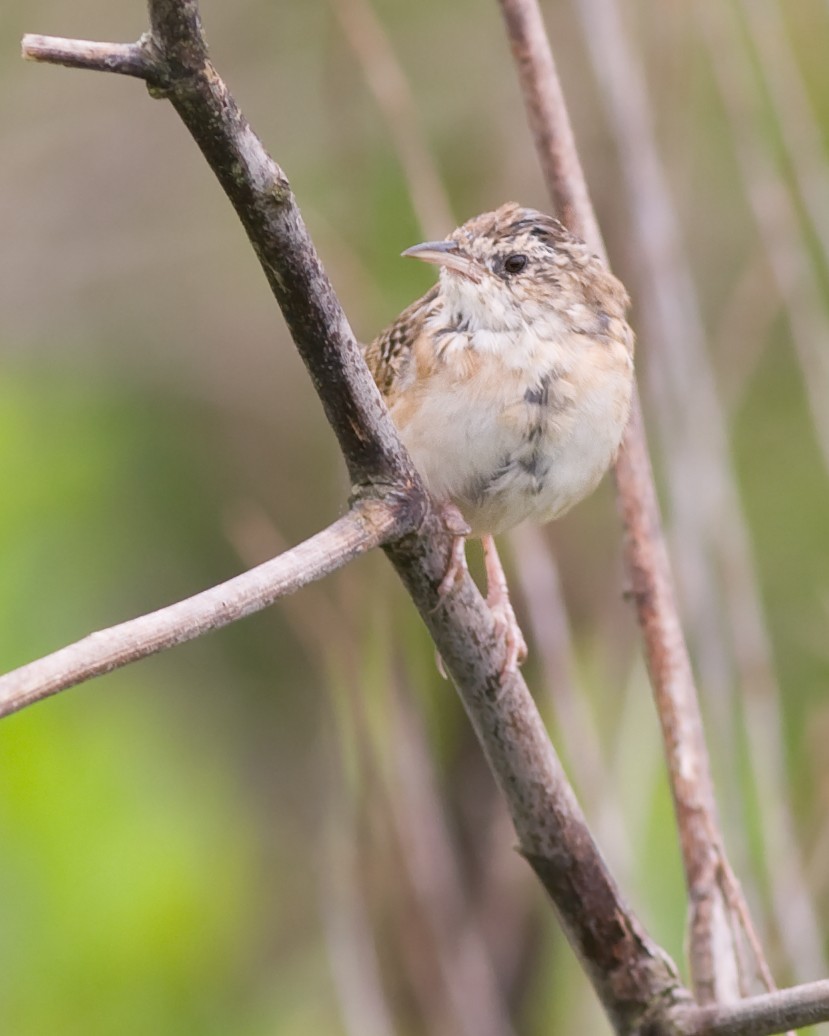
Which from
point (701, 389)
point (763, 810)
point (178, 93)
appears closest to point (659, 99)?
point (701, 389)

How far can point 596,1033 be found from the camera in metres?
3.64

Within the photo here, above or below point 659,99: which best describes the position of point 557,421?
below

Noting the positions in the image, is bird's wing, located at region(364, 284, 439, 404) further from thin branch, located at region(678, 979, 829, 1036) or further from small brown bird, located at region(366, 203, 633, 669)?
thin branch, located at region(678, 979, 829, 1036)

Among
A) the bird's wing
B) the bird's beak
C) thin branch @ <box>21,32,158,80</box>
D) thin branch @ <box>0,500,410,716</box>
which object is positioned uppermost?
the bird's beak

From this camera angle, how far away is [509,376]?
2.69m

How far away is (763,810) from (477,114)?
2.94 meters

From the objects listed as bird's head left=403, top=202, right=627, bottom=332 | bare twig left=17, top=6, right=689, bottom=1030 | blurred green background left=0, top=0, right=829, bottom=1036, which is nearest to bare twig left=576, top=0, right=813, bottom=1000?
blurred green background left=0, top=0, right=829, bottom=1036

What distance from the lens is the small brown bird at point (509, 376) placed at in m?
2.65

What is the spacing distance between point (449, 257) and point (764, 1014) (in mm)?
1519

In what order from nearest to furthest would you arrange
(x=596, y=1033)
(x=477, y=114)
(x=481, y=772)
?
(x=596, y=1033)
(x=481, y=772)
(x=477, y=114)

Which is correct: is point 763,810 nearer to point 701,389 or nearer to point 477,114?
point 701,389

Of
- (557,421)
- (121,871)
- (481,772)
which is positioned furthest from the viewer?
(481,772)

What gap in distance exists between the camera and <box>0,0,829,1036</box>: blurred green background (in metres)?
3.31

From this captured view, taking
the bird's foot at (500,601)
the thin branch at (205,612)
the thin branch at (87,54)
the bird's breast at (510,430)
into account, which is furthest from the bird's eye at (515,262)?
the thin branch at (87,54)
